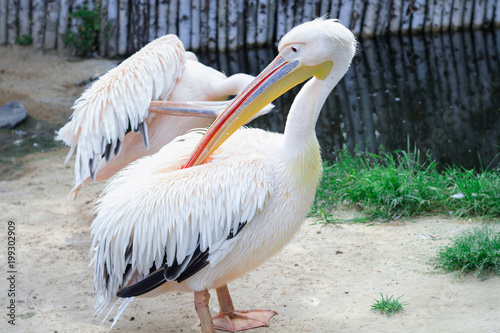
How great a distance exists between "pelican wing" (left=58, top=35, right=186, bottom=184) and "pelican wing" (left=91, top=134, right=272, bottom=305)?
1.34 m

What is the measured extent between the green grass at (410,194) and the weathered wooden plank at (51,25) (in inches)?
250

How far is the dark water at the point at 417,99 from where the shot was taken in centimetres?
654

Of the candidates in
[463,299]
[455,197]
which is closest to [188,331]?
[463,299]

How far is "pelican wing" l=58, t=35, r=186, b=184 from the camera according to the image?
4.38m

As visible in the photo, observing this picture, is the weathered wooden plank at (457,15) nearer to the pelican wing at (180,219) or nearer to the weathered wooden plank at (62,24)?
the weathered wooden plank at (62,24)

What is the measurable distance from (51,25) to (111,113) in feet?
19.9

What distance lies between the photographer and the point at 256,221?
3.04 metres

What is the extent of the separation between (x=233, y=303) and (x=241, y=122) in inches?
52.3

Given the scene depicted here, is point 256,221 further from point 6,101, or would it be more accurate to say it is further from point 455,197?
point 6,101

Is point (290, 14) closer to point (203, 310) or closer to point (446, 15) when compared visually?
point (446, 15)

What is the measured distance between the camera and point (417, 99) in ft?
25.8

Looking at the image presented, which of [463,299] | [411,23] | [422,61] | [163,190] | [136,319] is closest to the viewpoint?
[163,190]

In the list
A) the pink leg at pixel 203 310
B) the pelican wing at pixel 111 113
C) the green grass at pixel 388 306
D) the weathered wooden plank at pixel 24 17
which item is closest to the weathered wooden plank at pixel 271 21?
the weathered wooden plank at pixel 24 17

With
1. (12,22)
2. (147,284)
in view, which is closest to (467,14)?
(12,22)
